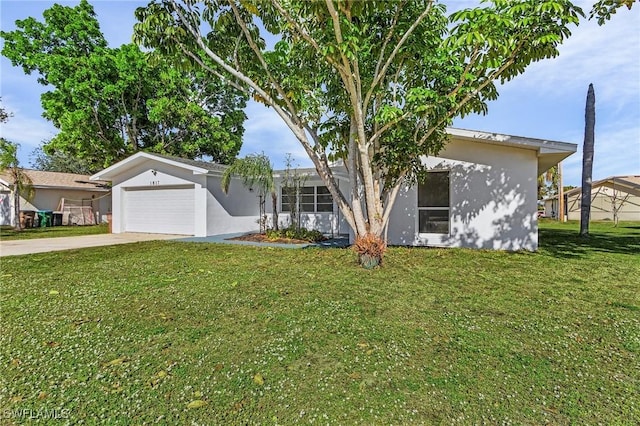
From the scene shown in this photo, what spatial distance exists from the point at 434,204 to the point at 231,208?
868 centimetres

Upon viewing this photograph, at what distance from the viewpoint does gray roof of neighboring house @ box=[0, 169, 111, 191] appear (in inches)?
845

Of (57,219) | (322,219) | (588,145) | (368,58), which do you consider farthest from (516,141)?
(57,219)

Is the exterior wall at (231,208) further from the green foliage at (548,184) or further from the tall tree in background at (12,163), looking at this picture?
the green foliage at (548,184)

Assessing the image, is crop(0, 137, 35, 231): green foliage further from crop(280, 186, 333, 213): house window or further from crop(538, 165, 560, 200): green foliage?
crop(538, 165, 560, 200): green foliage

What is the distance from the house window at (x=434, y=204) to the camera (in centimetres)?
1036

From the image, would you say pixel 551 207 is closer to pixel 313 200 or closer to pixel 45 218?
pixel 313 200

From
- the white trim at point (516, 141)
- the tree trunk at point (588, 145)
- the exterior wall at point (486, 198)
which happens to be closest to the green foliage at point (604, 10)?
the white trim at point (516, 141)

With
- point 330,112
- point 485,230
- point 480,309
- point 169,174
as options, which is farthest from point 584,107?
point 169,174

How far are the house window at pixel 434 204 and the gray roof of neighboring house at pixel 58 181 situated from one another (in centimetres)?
2013

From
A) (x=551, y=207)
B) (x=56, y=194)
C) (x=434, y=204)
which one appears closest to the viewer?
(x=434, y=204)

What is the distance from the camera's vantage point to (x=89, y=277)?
619cm

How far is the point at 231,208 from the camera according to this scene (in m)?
15.0

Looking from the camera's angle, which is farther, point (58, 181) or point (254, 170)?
point (58, 181)

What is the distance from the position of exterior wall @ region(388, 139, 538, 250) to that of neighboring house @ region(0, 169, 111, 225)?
20.7 meters
